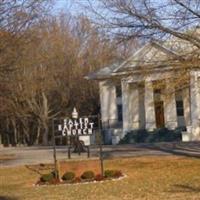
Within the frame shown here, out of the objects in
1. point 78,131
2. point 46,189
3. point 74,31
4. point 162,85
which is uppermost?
point 74,31

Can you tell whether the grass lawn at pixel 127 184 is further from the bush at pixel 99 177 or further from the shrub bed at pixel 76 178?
the bush at pixel 99 177

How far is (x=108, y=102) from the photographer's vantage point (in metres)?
54.4

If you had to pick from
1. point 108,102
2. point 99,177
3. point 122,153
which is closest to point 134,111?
point 108,102

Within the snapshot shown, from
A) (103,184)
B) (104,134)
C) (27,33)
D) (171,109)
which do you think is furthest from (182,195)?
(104,134)

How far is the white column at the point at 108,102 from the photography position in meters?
54.3

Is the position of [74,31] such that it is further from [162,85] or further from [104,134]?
[162,85]

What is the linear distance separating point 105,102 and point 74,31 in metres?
10.1

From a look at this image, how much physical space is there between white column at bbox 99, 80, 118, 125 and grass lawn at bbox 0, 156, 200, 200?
2673 cm

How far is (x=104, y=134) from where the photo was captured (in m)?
53.1

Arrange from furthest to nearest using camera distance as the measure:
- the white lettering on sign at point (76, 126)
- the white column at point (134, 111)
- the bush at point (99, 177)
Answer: the white column at point (134, 111), the white lettering on sign at point (76, 126), the bush at point (99, 177)

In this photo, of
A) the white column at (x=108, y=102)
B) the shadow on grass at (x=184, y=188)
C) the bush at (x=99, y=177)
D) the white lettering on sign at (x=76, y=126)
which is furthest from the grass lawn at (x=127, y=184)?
the white column at (x=108, y=102)

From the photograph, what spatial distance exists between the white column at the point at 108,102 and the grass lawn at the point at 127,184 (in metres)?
26.7

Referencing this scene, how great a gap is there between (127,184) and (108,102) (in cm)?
3571

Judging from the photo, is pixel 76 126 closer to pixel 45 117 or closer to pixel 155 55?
pixel 155 55
